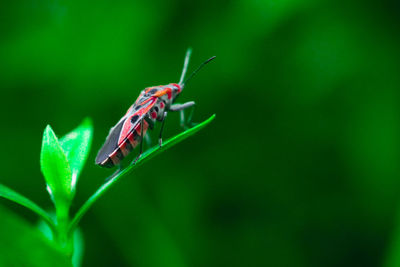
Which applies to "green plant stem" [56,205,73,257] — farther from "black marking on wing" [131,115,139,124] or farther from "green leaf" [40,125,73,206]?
"black marking on wing" [131,115,139,124]

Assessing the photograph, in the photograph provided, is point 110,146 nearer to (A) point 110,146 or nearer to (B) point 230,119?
(A) point 110,146

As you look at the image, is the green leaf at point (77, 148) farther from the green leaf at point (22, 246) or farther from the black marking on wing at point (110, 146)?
the black marking on wing at point (110, 146)

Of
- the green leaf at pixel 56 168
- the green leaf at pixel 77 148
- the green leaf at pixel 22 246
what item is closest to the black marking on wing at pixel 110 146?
the green leaf at pixel 77 148

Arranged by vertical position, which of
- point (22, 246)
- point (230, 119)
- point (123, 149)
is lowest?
point (230, 119)

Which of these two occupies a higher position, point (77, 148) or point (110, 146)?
point (77, 148)

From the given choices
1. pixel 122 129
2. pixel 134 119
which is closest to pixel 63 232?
pixel 122 129

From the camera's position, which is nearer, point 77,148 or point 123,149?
point 77,148

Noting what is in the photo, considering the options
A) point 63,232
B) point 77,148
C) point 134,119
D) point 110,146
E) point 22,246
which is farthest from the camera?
point 134,119
